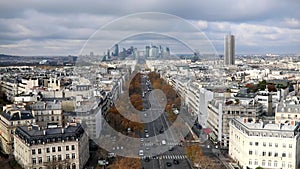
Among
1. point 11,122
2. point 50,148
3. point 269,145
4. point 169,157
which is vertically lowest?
point 169,157

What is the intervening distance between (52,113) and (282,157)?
23.5 feet

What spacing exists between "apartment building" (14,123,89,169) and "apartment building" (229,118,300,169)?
4325 millimetres

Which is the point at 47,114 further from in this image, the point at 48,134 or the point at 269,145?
the point at 269,145

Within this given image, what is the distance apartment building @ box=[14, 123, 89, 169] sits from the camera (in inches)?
318

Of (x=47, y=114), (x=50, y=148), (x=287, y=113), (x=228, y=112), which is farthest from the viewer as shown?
(x=47, y=114)

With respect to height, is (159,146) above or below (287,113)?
below

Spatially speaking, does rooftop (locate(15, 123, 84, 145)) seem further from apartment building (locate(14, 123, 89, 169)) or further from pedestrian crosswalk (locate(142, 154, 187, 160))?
pedestrian crosswalk (locate(142, 154, 187, 160))

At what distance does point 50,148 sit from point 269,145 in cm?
548

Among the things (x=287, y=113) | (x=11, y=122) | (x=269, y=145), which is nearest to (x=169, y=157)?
(x=269, y=145)

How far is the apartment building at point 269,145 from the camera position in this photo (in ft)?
27.9

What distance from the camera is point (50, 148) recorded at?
8188 millimetres

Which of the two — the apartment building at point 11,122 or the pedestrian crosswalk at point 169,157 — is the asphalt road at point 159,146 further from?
the apartment building at point 11,122

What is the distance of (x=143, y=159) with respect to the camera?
9484 millimetres

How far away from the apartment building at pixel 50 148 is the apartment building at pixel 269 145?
433cm
